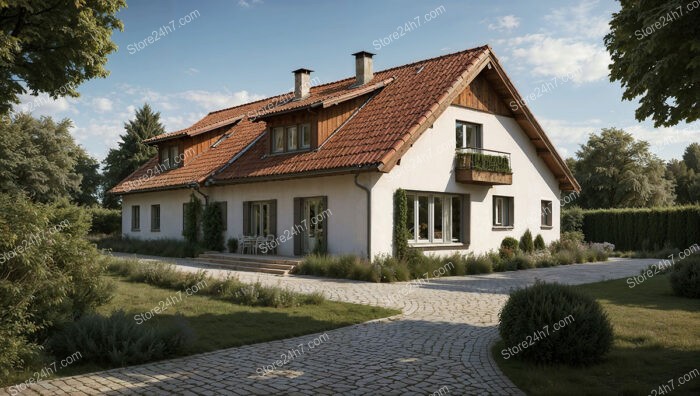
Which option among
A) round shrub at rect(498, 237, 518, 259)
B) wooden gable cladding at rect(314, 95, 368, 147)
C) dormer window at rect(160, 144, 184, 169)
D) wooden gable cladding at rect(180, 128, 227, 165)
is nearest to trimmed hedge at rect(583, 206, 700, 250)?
round shrub at rect(498, 237, 518, 259)

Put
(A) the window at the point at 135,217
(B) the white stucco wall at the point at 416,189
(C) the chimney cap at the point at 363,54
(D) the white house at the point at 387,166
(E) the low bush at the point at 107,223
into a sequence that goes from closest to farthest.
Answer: (B) the white stucco wall at the point at 416,189
(D) the white house at the point at 387,166
(C) the chimney cap at the point at 363,54
(A) the window at the point at 135,217
(E) the low bush at the point at 107,223

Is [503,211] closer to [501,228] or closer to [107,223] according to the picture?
[501,228]

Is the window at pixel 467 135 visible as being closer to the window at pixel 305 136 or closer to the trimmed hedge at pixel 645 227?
the window at pixel 305 136

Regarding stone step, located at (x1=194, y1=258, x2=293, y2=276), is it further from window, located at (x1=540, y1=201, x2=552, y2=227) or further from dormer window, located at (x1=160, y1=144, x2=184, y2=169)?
window, located at (x1=540, y1=201, x2=552, y2=227)

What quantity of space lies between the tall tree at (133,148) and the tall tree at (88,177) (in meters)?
5.45

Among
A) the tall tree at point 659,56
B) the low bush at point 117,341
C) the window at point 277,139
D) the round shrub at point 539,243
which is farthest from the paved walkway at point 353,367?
the round shrub at point 539,243

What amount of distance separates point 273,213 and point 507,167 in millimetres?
9204

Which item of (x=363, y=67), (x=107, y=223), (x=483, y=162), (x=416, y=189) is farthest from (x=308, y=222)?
(x=107, y=223)

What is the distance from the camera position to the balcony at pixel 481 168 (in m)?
20.4

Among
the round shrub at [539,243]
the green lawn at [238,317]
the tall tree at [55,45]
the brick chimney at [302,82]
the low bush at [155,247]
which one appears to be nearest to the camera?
the green lawn at [238,317]

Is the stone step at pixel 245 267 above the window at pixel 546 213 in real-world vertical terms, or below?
below

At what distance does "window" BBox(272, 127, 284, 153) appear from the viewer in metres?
22.0

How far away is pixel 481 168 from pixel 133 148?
111 feet

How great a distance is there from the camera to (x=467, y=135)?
2200 centimetres
